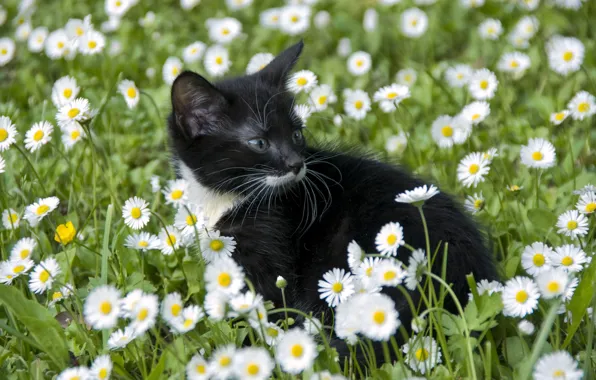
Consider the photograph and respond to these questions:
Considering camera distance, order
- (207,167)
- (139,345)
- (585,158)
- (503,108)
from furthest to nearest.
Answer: (503,108) < (585,158) < (207,167) < (139,345)

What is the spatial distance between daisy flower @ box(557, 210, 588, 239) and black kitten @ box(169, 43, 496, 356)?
291 millimetres

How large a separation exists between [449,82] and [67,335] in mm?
2649

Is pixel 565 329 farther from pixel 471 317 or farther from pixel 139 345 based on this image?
pixel 139 345

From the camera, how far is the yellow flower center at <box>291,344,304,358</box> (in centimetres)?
171

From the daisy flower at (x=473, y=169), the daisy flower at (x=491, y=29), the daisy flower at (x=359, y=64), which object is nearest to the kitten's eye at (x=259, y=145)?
the daisy flower at (x=473, y=169)

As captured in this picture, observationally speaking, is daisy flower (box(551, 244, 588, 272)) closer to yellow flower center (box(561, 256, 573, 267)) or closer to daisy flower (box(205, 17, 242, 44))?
yellow flower center (box(561, 256, 573, 267))

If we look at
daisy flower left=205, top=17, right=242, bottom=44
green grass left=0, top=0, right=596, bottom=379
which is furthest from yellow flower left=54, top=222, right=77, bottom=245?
daisy flower left=205, top=17, right=242, bottom=44

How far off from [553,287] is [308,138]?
179 cm

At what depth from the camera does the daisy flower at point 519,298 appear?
2098mm

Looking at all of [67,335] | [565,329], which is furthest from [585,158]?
[67,335]

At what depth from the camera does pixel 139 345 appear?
2.38 m

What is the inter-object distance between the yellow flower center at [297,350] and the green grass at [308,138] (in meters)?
0.34

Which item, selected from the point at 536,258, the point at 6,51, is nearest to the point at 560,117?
the point at 536,258

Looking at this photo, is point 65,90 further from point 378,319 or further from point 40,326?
point 378,319
